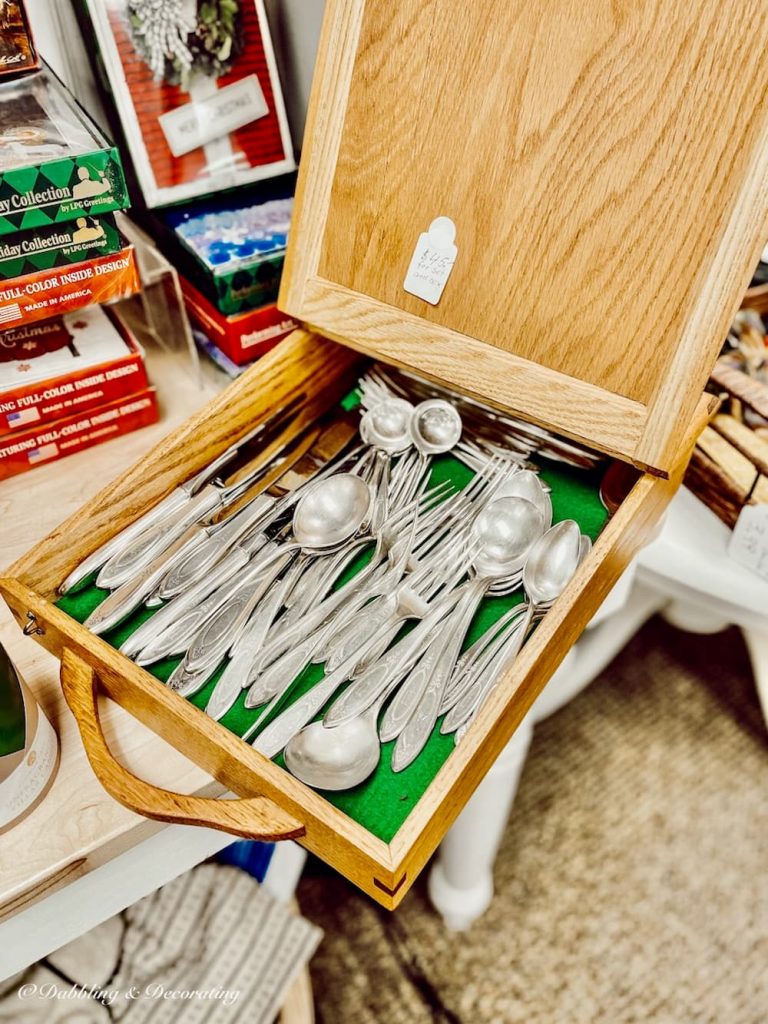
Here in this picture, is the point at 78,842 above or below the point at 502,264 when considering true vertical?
below

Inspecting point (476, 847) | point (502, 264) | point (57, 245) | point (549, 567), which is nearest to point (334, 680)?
point (549, 567)

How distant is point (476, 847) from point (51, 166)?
2.83 feet

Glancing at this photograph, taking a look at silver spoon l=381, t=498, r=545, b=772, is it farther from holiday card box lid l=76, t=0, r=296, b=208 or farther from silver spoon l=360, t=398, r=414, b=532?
holiday card box lid l=76, t=0, r=296, b=208

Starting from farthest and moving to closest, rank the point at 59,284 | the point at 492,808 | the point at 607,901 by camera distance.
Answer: the point at 607,901
the point at 492,808
the point at 59,284

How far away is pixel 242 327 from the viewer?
0.77 meters

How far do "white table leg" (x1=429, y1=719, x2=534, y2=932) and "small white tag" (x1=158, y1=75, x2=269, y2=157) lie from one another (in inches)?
26.4

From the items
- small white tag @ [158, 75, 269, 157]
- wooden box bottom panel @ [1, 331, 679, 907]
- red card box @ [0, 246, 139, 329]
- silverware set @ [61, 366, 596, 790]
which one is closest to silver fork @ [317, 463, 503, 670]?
silverware set @ [61, 366, 596, 790]

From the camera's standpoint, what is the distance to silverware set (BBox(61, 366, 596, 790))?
527 millimetres

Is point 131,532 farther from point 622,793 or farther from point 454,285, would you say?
point 622,793

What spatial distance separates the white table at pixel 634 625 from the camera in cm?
75

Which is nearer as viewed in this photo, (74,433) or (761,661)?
(74,433)

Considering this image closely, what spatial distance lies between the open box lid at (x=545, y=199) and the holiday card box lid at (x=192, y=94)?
200mm

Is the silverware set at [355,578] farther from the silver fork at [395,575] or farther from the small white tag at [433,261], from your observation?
the small white tag at [433,261]

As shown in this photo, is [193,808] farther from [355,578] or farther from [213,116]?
[213,116]
